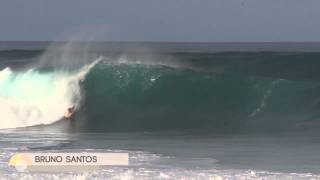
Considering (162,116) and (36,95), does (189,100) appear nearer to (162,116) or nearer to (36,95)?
(162,116)

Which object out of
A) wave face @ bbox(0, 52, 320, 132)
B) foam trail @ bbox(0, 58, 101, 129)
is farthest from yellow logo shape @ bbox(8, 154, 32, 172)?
foam trail @ bbox(0, 58, 101, 129)

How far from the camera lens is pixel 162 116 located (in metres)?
21.2

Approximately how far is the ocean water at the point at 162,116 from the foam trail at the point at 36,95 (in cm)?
3

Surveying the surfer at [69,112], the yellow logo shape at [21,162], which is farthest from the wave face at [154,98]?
the yellow logo shape at [21,162]

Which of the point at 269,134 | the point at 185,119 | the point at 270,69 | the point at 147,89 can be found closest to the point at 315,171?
the point at 269,134

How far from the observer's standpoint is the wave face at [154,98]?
2014cm

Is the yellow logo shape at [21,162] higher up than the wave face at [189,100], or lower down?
lower down

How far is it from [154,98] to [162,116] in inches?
58.0

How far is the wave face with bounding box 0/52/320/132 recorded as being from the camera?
2014 centimetres

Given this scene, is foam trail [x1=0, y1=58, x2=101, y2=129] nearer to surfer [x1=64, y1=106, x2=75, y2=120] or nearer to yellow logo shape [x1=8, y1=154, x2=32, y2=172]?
surfer [x1=64, y1=106, x2=75, y2=120]

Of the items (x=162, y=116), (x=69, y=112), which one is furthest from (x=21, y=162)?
(x=162, y=116)

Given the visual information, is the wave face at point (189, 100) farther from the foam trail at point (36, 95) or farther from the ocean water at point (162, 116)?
the foam trail at point (36, 95)

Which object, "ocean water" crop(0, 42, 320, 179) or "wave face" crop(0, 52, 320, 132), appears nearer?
"ocean water" crop(0, 42, 320, 179)

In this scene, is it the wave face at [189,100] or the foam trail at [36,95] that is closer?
the wave face at [189,100]
